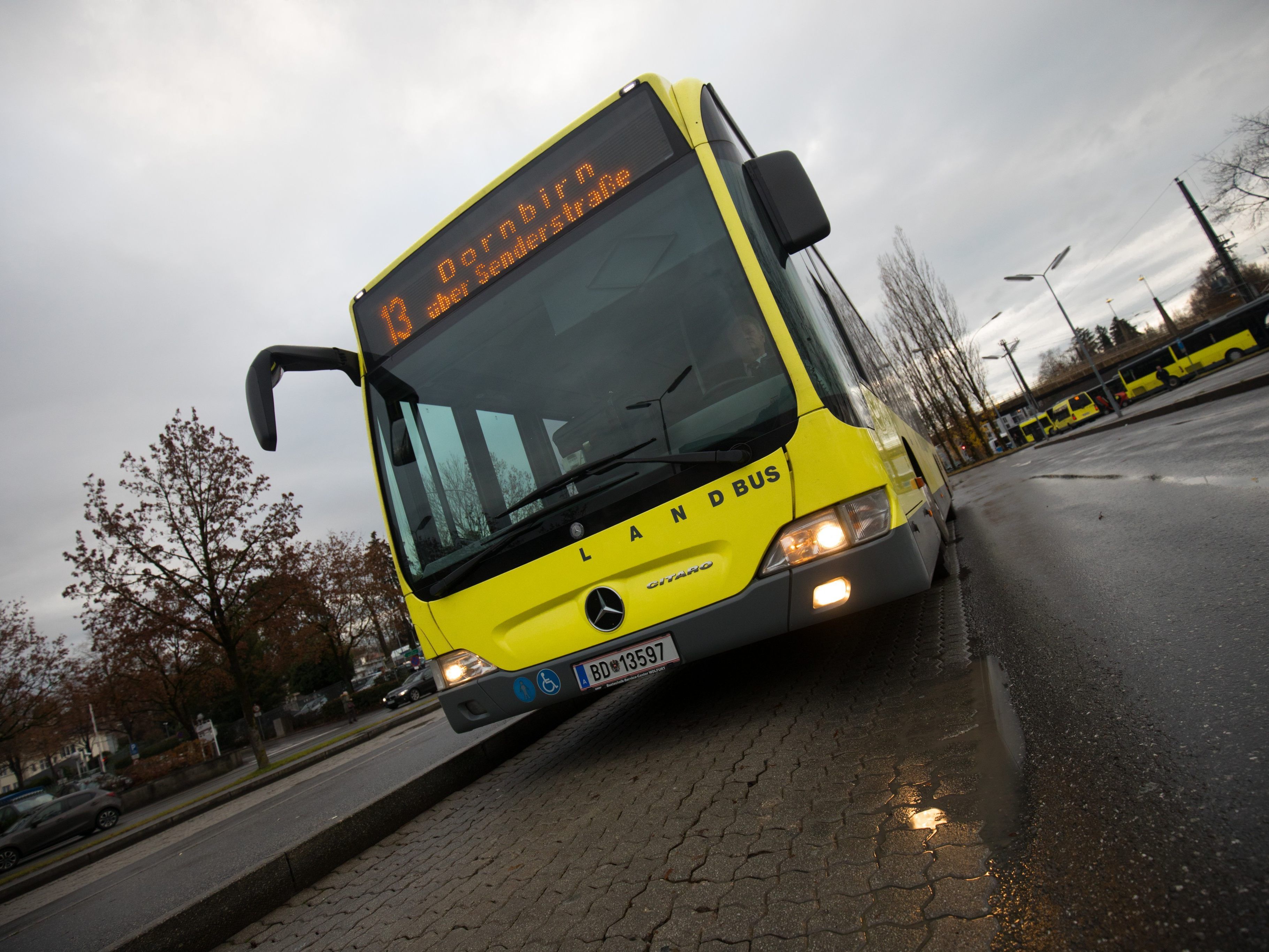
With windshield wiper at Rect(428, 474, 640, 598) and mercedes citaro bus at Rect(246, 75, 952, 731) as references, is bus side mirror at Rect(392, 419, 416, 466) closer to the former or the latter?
mercedes citaro bus at Rect(246, 75, 952, 731)

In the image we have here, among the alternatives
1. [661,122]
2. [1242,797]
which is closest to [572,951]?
[1242,797]

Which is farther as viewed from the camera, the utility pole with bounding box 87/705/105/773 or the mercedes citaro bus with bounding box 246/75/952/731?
the utility pole with bounding box 87/705/105/773

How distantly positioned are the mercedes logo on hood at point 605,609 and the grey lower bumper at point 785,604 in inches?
3.2

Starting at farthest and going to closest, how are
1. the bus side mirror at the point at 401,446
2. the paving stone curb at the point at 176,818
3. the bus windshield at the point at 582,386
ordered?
the paving stone curb at the point at 176,818
the bus side mirror at the point at 401,446
the bus windshield at the point at 582,386

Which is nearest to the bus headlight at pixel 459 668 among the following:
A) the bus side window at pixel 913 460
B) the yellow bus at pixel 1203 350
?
the bus side window at pixel 913 460

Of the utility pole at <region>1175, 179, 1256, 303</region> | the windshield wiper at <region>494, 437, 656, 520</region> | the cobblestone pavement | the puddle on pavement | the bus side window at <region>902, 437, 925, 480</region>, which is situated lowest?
the puddle on pavement

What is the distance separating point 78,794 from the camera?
1731cm

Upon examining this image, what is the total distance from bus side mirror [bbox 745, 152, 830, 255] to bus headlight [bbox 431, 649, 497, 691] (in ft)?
9.00

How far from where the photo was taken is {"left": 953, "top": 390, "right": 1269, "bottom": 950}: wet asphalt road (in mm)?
1390

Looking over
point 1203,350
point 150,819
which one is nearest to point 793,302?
point 150,819

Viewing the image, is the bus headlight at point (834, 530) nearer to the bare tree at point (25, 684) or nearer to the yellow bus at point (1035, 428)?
the bare tree at point (25, 684)

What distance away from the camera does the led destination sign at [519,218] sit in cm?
360

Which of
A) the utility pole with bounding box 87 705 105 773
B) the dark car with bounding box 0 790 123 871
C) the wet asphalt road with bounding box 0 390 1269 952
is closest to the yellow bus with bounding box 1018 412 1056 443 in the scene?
the wet asphalt road with bounding box 0 390 1269 952

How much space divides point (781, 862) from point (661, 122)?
341 centimetres
